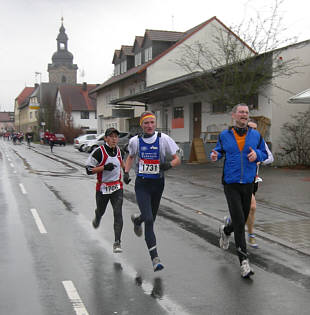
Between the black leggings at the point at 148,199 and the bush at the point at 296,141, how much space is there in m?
15.0

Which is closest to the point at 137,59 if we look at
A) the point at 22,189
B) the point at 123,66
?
the point at 123,66

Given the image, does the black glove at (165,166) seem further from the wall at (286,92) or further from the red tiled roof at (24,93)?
the red tiled roof at (24,93)

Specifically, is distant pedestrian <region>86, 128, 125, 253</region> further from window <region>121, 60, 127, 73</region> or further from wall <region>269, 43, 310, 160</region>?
window <region>121, 60, 127, 73</region>

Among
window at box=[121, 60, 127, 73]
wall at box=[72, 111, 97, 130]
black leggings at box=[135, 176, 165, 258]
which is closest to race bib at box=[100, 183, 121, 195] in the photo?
black leggings at box=[135, 176, 165, 258]

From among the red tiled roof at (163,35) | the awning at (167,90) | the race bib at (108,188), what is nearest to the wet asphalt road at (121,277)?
the race bib at (108,188)

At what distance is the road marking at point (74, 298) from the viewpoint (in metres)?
4.16

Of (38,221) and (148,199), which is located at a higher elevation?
(148,199)

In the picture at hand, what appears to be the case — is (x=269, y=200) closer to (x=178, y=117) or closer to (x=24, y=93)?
(x=178, y=117)

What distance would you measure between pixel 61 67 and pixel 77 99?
3830 centimetres

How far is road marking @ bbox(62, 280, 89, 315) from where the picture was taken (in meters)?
4.16

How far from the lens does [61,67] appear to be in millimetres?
118938

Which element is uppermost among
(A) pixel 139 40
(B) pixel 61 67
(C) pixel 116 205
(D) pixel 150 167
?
(B) pixel 61 67

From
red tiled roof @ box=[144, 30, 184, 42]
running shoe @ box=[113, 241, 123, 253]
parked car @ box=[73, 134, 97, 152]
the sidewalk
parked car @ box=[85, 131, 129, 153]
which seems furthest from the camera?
red tiled roof @ box=[144, 30, 184, 42]

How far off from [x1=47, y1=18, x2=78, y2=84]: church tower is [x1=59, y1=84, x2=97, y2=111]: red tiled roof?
32593 millimetres
